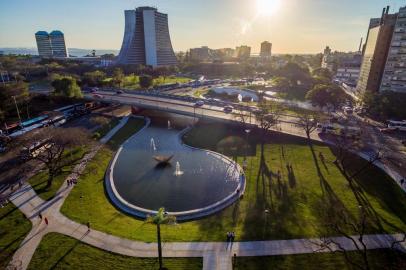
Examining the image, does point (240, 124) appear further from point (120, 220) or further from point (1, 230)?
point (1, 230)

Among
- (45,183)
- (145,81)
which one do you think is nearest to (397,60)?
(145,81)

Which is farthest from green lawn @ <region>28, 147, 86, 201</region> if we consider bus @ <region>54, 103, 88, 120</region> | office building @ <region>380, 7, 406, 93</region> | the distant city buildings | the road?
the distant city buildings

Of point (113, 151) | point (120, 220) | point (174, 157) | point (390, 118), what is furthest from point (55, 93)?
point (390, 118)

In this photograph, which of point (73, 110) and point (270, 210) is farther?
point (73, 110)

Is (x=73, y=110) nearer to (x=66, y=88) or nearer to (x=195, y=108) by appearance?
(x=66, y=88)

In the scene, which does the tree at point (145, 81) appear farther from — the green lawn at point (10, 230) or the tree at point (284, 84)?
the green lawn at point (10, 230)

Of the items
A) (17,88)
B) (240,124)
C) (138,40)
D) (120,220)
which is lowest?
(120,220)

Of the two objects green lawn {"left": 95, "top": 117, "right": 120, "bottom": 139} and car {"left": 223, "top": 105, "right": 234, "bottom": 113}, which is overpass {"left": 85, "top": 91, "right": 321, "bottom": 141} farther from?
green lawn {"left": 95, "top": 117, "right": 120, "bottom": 139}
